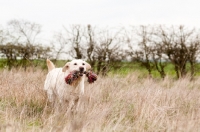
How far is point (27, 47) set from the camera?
43.8ft

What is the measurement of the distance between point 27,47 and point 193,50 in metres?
6.76

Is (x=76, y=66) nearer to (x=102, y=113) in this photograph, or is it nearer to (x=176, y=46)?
(x=102, y=113)

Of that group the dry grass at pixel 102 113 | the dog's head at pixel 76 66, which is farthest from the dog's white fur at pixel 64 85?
the dry grass at pixel 102 113

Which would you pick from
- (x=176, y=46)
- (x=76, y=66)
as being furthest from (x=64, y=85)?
(x=176, y=46)

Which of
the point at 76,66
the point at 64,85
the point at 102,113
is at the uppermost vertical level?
the point at 76,66

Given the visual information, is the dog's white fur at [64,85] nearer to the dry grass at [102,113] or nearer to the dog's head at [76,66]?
the dog's head at [76,66]

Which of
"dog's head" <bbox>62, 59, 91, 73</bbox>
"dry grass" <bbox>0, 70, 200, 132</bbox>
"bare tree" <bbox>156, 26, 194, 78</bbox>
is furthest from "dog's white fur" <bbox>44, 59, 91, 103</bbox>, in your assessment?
"bare tree" <bbox>156, 26, 194, 78</bbox>

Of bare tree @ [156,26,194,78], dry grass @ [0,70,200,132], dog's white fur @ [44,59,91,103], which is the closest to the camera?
dry grass @ [0,70,200,132]

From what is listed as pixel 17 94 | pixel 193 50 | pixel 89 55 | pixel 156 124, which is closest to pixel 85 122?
pixel 156 124

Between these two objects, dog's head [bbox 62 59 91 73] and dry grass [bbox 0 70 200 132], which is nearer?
dry grass [bbox 0 70 200 132]

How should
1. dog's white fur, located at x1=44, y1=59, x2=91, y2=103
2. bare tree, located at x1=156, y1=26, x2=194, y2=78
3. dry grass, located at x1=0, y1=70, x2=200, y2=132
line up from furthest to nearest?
bare tree, located at x1=156, y1=26, x2=194, y2=78 → dog's white fur, located at x1=44, y1=59, x2=91, y2=103 → dry grass, located at x1=0, y1=70, x2=200, y2=132

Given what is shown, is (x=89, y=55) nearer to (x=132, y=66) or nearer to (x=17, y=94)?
(x=132, y=66)

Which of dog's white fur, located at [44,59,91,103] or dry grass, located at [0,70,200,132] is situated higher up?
dog's white fur, located at [44,59,91,103]

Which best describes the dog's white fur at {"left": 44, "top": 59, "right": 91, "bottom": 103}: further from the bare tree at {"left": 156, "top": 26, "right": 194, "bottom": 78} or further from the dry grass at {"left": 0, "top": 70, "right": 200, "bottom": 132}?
the bare tree at {"left": 156, "top": 26, "right": 194, "bottom": 78}
